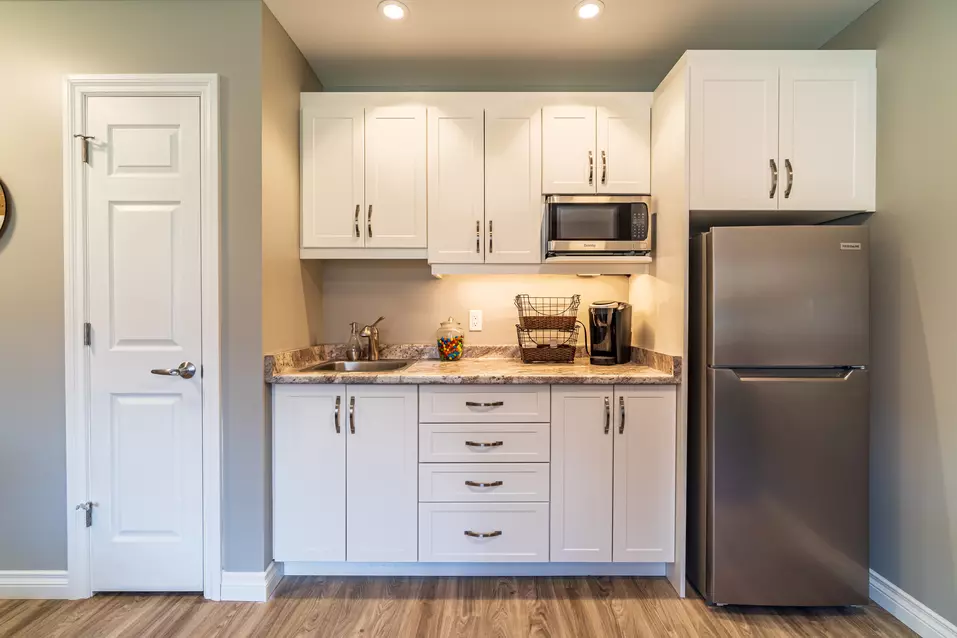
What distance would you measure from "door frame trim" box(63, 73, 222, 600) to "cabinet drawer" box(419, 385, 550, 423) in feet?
2.92

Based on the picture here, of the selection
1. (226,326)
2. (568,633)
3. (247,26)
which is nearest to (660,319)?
(568,633)

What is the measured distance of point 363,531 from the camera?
2057 millimetres

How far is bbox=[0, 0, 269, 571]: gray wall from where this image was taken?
1943 millimetres

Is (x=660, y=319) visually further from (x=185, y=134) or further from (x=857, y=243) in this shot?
(x=185, y=134)

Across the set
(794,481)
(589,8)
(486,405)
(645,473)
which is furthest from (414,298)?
(794,481)

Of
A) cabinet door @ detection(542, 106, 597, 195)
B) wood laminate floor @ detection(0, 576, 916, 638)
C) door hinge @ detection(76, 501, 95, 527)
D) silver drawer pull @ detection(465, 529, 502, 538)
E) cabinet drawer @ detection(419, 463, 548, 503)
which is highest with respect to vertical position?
cabinet door @ detection(542, 106, 597, 195)

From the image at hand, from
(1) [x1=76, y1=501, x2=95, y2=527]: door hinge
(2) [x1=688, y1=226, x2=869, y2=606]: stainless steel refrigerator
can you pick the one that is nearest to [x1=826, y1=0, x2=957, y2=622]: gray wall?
(2) [x1=688, y1=226, x2=869, y2=606]: stainless steel refrigerator

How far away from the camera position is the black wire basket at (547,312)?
8.08 ft

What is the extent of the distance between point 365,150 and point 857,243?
86.5 inches

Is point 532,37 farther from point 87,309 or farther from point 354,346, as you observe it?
point 87,309

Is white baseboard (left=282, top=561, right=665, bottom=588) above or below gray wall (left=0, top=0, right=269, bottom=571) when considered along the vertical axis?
below

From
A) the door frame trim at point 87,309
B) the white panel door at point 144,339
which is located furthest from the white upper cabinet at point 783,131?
the white panel door at point 144,339

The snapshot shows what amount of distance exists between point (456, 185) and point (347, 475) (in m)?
1.47

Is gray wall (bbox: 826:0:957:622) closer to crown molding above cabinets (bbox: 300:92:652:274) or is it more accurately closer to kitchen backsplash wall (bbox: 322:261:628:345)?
crown molding above cabinets (bbox: 300:92:652:274)
